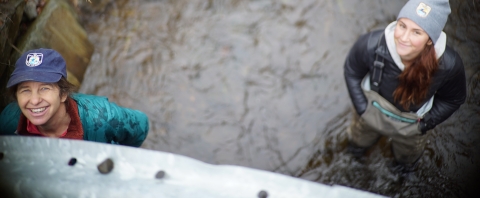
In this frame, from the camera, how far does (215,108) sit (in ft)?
14.3

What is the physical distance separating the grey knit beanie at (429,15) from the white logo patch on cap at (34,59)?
7.49 ft

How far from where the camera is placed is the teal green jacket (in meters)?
2.56

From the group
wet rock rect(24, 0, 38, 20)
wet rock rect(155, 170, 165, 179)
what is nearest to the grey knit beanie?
wet rock rect(155, 170, 165, 179)

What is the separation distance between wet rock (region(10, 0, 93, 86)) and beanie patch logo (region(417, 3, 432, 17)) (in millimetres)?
3370

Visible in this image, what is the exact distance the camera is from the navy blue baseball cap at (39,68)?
2.33 meters

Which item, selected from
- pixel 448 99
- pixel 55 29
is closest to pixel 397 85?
pixel 448 99

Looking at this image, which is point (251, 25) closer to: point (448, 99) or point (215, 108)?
point (215, 108)

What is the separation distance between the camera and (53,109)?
243 centimetres

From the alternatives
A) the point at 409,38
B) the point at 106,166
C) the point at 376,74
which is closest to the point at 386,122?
the point at 376,74

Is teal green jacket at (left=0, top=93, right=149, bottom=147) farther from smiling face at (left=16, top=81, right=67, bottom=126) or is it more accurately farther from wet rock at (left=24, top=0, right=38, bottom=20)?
wet rock at (left=24, top=0, right=38, bottom=20)

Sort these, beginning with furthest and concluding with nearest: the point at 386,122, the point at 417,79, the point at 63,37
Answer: the point at 63,37 → the point at 386,122 → the point at 417,79

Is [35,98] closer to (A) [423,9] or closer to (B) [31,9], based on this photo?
(B) [31,9]

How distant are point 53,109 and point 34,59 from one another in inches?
12.9

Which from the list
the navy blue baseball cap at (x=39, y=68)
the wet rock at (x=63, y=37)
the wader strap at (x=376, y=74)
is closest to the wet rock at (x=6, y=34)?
the wet rock at (x=63, y=37)
